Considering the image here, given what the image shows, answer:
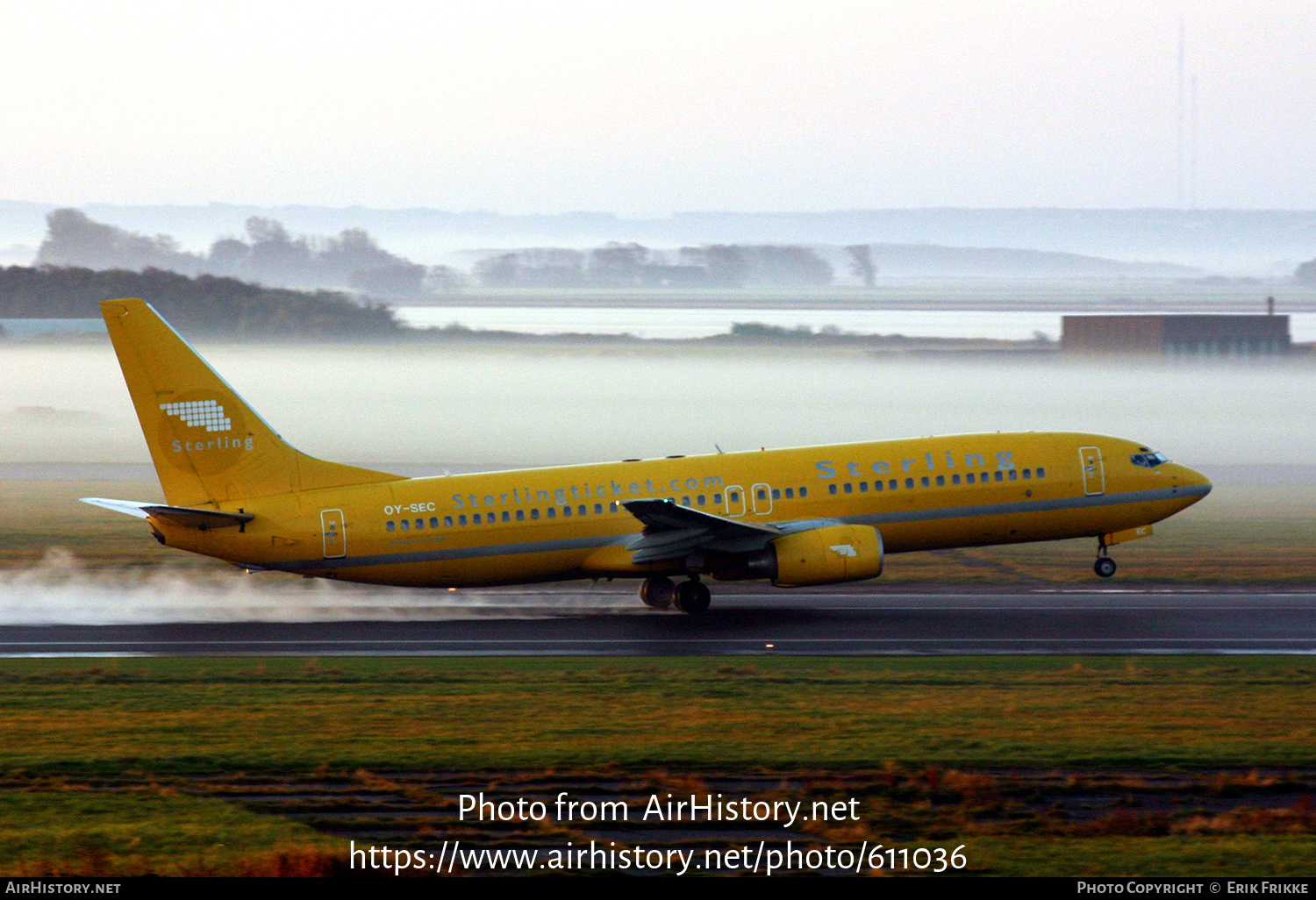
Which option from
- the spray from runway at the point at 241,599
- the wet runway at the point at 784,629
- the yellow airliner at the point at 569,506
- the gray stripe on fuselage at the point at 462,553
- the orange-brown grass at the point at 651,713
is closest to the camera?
the orange-brown grass at the point at 651,713

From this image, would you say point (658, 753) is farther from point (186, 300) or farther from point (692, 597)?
point (186, 300)

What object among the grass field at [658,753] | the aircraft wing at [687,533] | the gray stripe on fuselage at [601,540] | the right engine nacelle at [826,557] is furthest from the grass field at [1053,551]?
the grass field at [658,753]

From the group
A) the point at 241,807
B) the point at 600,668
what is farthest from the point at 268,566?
the point at 241,807

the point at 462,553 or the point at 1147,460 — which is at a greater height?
the point at 1147,460

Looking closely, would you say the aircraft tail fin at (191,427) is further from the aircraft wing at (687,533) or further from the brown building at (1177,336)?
the brown building at (1177,336)

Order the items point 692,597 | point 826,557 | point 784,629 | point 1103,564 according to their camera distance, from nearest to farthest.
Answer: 1. point 784,629
2. point 826,557
3. point 692,597
4. point 1103,564

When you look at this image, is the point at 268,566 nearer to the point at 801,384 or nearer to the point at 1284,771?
the point at 1284,771

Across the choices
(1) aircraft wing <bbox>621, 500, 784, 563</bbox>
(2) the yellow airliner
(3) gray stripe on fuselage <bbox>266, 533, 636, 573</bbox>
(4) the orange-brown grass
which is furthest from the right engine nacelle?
(4) the orange-brown grass

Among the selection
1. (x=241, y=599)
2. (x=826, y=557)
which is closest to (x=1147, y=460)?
(x=826, y=557)

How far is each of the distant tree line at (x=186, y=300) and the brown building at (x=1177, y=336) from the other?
49527 mm

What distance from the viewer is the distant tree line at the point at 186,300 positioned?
8606 cm

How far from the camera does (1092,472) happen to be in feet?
133

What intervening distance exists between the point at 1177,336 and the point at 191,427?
255 ft

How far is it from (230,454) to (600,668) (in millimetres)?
12610
